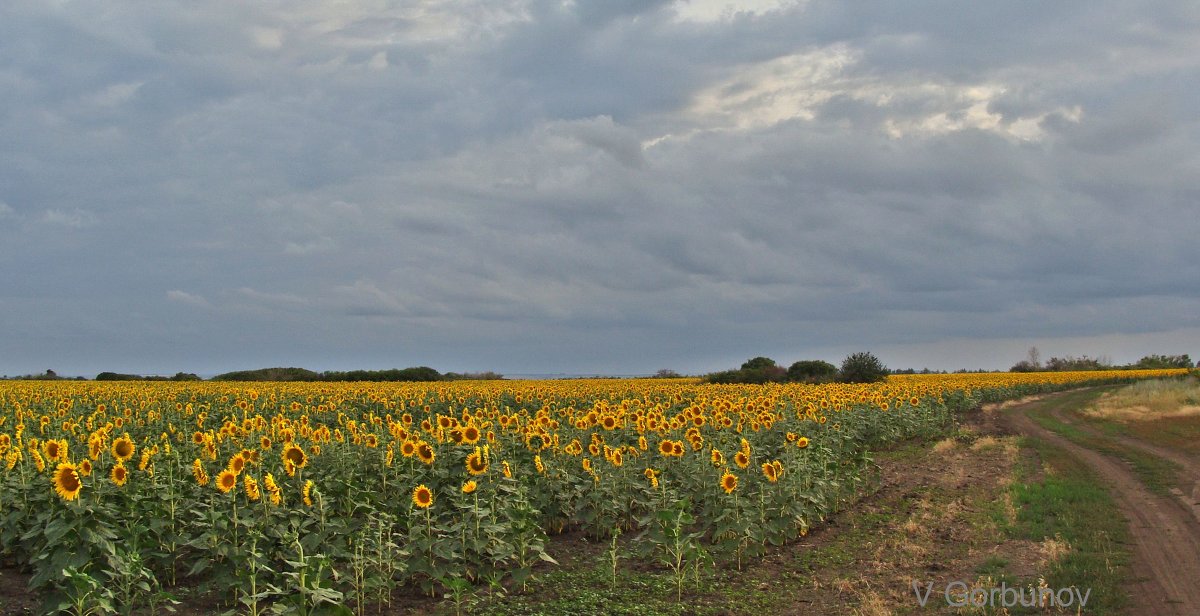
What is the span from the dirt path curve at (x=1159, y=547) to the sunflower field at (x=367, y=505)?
419 centimetres

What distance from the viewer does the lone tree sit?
186 ft

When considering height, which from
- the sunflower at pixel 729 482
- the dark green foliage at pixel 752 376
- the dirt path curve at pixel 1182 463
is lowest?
the dirt path curve at pixel 1182 463

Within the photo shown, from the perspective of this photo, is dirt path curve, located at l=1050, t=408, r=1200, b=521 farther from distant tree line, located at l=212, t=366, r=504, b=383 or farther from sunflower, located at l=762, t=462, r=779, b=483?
distant tree line, located at l=212, t=366, r=504, b=383

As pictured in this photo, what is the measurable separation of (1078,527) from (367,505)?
10.2 meters

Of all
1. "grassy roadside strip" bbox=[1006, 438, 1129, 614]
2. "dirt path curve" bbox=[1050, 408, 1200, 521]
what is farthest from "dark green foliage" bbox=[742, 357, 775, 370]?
"grassy roadside strip" bbox=[1006, 438, 1129, 614]

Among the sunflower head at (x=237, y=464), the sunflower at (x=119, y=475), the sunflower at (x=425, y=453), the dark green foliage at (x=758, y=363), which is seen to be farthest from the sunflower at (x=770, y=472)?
the dark green foliage at (x=758, y=363)

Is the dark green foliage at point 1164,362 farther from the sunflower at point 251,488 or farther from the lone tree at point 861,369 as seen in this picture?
the sunflower at point 251,488

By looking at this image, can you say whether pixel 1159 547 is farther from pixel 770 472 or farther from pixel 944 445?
pixel 944 445

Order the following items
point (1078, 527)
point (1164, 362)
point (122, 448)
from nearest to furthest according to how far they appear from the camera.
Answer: point (122, 448) < point (1078, 527) < point (1164, 362)

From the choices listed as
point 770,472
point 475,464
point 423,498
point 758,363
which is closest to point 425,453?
point 475,464

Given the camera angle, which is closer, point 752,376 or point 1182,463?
point 1182,463

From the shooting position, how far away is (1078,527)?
44.2 feet

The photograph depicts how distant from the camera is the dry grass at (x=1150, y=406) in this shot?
122 feet

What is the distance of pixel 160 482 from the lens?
34.7 ft
